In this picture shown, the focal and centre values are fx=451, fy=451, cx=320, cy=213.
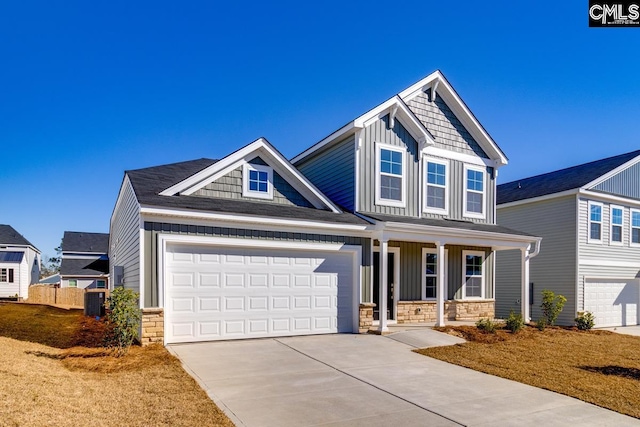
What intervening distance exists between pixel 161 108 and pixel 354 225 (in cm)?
973

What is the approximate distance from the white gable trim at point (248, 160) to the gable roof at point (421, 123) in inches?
97.0

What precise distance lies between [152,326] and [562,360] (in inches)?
354

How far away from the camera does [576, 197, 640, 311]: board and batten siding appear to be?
18.2 meters

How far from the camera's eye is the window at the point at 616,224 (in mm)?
19391

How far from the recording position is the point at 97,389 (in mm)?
6500

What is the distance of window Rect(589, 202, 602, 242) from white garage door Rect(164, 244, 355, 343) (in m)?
11.8

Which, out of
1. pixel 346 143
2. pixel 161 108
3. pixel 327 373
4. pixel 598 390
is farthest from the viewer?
pixel 161 108

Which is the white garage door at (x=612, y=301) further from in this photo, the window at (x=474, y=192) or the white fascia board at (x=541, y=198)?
the window at (x=474, y=192)

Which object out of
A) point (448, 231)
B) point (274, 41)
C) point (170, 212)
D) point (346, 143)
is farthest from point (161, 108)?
point (448, 231)

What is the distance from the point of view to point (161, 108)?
1742cm

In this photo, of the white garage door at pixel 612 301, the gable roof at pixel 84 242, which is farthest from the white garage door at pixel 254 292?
the gable roof at pixel 84 242

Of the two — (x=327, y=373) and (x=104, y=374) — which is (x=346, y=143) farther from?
(x=104, y=374)

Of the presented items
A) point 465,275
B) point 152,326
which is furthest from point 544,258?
point 152,326

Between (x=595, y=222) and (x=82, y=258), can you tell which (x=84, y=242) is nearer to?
(x=82, y=258)
